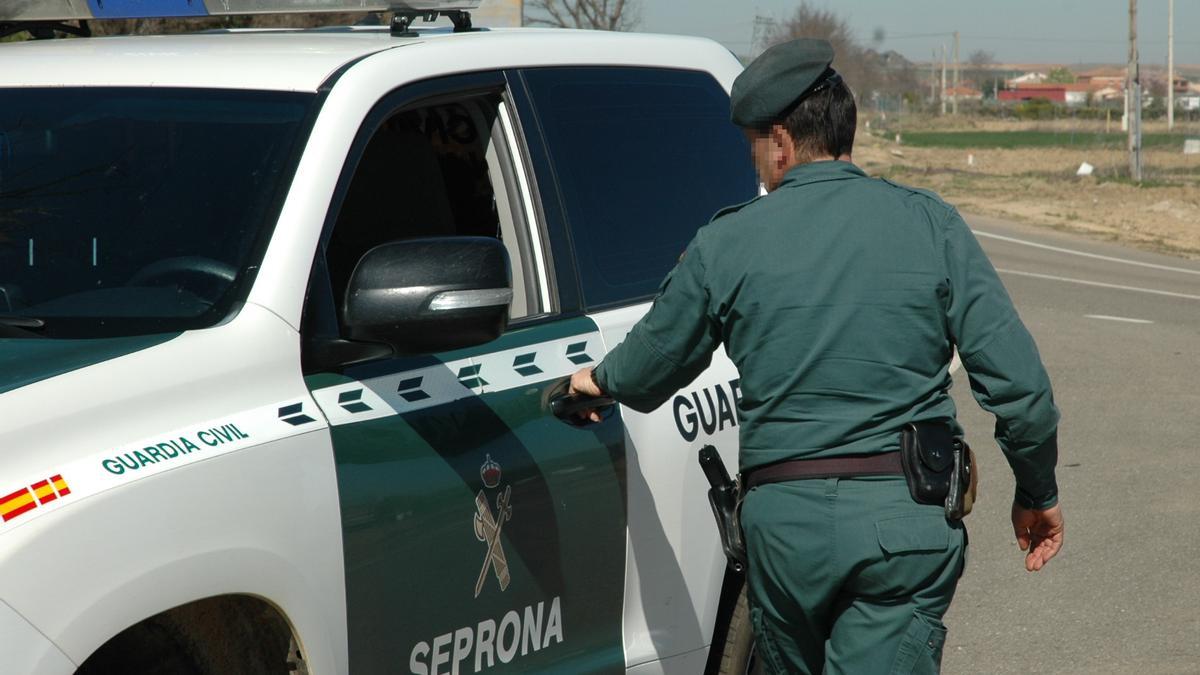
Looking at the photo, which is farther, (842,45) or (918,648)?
(842,45)

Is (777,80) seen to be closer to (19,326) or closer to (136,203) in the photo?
(136,203)

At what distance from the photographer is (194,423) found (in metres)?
2.66

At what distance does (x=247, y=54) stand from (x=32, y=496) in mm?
1411

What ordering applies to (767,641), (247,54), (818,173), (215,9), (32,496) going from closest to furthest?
(32,496) → (818,173) → (767,641) → (247,54) → (215,9)

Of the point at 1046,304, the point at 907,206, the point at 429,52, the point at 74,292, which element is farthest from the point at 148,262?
the point at 1046,304

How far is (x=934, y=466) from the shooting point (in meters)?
2.96

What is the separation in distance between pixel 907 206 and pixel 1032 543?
90 cm

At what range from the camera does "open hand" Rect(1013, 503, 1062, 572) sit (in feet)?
11.0

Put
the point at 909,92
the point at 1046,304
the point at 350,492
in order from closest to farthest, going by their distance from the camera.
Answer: the point at 350,492
the point at 1046,304
the point at 909,92

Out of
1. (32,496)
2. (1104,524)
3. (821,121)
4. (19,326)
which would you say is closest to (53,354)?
(19,326)

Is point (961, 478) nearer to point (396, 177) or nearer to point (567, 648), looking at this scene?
point (567, 648)

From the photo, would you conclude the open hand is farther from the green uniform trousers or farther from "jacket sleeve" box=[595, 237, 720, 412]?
"jacket sleeve" box=[595, 237, 720, 412]

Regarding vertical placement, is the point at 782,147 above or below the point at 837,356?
above

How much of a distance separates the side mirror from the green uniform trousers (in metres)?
0.66
